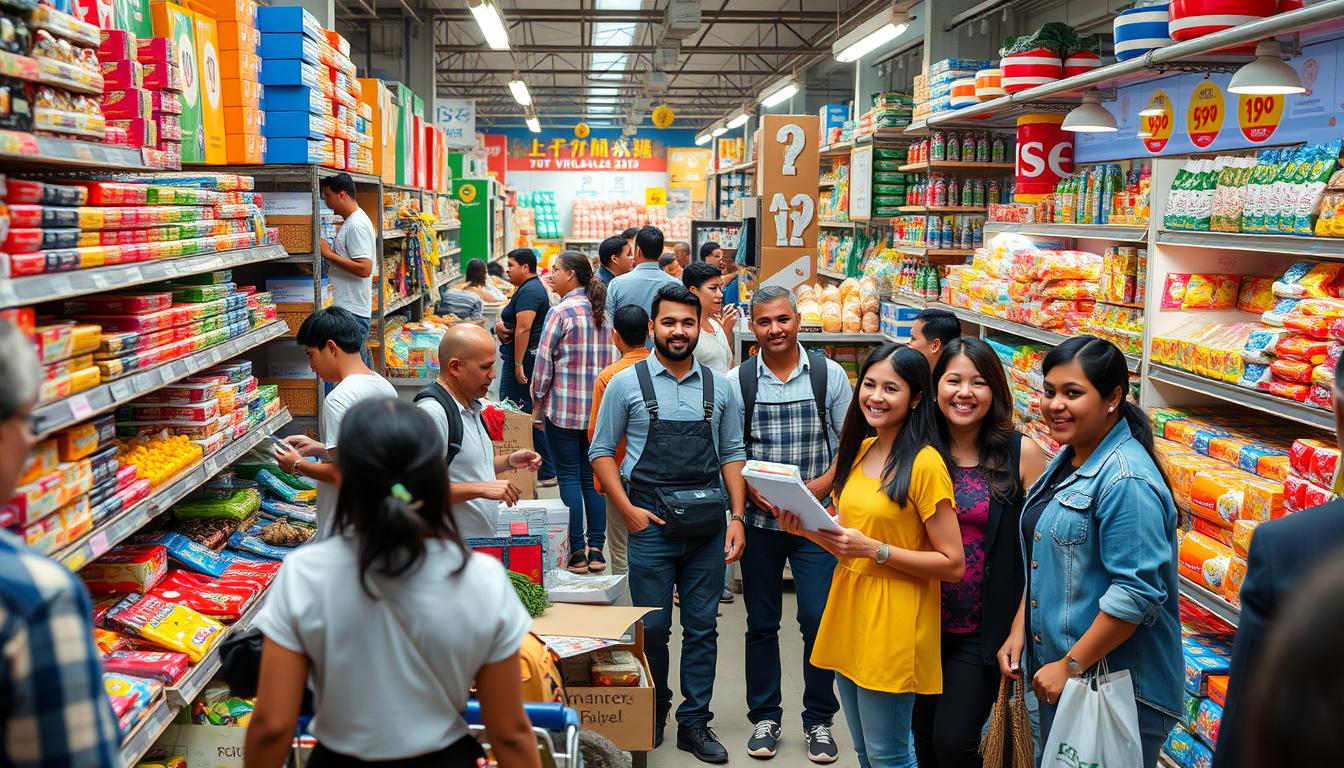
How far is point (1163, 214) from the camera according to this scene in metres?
4.50

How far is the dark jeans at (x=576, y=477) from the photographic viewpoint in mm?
6719

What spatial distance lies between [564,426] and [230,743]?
324 cm

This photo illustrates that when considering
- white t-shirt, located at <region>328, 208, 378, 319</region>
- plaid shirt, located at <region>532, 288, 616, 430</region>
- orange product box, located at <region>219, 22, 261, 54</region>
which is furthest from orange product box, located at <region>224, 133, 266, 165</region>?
plaid shirt, located at <region>532, 288, 616, 430</region>

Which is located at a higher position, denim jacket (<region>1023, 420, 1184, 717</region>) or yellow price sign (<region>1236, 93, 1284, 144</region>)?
yellow price sign (<region>1236, 93, 1284, 144</region>)

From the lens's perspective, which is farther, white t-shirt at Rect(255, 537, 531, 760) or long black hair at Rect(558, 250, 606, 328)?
long black hair at Rect(558, 250, 606, 328)

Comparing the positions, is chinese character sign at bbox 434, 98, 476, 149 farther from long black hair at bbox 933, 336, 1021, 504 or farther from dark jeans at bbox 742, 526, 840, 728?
long black hair at bbox 933, 336, 1021, 504

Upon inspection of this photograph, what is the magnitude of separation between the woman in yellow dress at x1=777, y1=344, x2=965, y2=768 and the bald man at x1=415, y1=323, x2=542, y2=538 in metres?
1.07

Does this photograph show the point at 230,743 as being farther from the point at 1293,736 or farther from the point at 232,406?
the point at 1293,736

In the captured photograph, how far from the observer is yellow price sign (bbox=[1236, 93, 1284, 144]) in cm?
513

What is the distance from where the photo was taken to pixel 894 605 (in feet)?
10.7

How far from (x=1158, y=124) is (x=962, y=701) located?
13.3 ft

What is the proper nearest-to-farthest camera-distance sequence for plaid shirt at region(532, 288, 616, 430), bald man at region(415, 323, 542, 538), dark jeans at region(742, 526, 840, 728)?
bald man at region(415, 323, 542, 538)
dark jeans at region(742, 526, 840, 728)
plaid shirt at region(532, 288, 616, 430)

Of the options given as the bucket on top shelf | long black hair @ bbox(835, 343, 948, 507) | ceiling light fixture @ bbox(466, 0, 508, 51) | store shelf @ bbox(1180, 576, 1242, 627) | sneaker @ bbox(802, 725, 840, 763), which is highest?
ceiling light fixture @ bbox(466, 0, 508, 51)

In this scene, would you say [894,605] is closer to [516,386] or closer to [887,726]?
[887,726]
